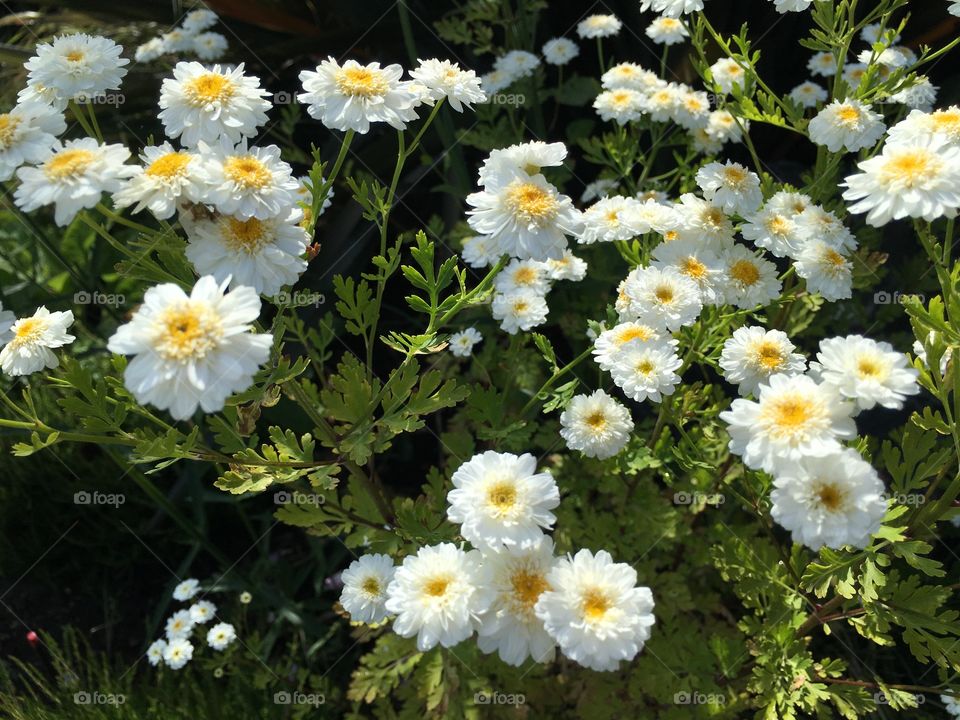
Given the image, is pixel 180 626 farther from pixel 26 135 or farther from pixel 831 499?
pixel 831 499

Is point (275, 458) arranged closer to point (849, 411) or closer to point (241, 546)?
point (849, 411)

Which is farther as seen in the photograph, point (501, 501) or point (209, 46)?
point (209, 46)

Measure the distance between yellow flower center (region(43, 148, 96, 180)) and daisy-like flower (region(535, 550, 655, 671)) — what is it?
0.86 meters

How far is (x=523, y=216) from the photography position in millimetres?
1209

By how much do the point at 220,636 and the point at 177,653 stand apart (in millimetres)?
109

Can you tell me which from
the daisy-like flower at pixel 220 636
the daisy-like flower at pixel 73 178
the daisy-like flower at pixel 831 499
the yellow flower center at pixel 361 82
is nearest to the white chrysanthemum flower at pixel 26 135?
Result: the daisy-like flower at pixel 73 178

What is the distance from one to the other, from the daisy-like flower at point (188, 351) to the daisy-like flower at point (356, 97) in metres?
0.45

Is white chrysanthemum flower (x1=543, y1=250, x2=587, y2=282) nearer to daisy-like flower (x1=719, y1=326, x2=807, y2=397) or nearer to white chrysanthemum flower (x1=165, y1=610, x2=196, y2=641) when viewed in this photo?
daisy-like flower (x1=719, y1=326, x2=807, y2=397)

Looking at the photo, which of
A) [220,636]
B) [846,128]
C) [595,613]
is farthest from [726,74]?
[220,636]

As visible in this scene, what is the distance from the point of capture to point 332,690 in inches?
79.3

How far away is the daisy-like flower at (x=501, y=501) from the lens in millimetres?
1043

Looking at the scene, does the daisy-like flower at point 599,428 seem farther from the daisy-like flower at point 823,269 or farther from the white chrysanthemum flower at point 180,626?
the white chrysanthemum flower at point 180,626

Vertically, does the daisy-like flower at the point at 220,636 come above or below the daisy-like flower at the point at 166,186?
below

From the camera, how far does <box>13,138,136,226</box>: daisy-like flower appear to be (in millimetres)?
1040
